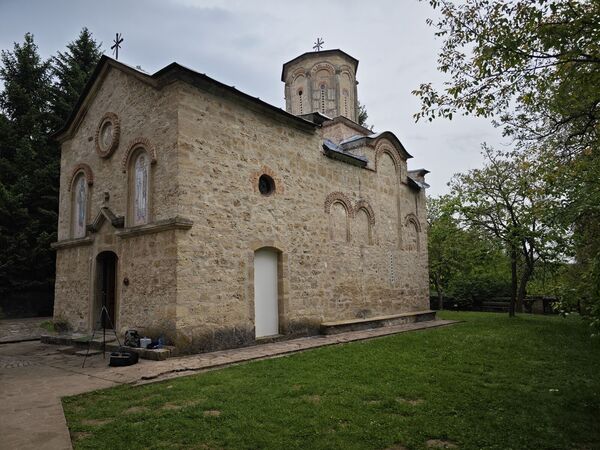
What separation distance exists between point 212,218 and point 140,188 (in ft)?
6.48

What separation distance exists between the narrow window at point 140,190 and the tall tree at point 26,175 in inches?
363

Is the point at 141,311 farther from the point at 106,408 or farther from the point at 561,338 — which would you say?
the point at 561,338

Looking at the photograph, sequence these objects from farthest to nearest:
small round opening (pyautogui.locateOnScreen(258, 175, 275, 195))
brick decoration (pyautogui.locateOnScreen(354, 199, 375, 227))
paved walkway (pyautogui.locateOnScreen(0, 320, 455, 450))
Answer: brick decoration (pyautogui.locateOnScreen(354, 199, 375, 227)) < small round opening (pyautogui.locateOnScreen(258, 175, 275, 195)) < paved walkway (pyautogui.locateOnScreen(0, 320, 455, 450))

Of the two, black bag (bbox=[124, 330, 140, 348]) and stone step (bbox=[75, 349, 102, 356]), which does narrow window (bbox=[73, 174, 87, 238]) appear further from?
black bag (bbox=[124, 330, 140, 348])

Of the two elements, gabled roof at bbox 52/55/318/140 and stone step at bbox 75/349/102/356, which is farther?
gabled roof at bbox 52/55/318/140

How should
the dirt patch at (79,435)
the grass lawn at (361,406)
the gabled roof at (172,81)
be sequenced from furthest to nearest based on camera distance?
the gabled roof at (172,81) < the dirt patch at (79,435) < the grass lawn at (361,406)

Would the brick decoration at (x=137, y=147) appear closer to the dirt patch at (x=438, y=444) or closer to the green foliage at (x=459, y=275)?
the dirt patch at (x=438, y=444)

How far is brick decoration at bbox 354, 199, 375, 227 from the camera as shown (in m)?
12.9

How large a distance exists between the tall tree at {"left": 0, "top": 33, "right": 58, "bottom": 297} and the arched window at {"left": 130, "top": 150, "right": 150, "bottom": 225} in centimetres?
918

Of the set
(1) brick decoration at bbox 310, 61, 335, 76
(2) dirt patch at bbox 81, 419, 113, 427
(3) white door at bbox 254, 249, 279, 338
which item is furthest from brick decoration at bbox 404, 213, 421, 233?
(2) dirt patch at bbox 81, 419, 113, 427

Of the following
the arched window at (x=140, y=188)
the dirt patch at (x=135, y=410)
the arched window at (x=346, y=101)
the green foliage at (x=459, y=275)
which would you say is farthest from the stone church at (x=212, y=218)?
the green foliage at (x=459, y=275)

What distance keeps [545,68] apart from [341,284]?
7.85 meters

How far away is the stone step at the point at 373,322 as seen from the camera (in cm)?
1095

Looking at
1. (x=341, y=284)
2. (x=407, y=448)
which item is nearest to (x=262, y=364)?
(x=407, y=448)
